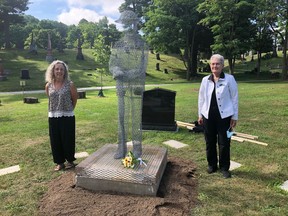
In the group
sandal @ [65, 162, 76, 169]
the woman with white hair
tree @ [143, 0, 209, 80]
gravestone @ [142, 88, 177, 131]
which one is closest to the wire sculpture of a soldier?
the woman with white hair

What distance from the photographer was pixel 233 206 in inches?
147

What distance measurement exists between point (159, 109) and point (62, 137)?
4309 mm

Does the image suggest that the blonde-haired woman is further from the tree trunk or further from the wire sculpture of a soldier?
the tree trunk

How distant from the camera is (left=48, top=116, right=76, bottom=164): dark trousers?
4879 millimetres

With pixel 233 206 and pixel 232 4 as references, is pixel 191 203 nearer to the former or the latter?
pixel 233 206

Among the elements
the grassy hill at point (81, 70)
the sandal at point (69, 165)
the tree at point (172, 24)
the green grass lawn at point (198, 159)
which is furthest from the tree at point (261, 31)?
the sandal at point (69, 165)

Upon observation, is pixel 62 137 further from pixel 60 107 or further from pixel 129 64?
pixel 129 64

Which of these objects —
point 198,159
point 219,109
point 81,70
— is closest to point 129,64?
point 219,109

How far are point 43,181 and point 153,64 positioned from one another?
38502 millimetres

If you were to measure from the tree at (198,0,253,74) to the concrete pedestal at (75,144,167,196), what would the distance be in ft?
87.8

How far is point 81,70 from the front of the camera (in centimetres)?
3453

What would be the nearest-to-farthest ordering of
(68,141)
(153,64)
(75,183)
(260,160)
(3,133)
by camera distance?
(75,183) → (68,141) → (260,160) → (3,133) → (153,64)

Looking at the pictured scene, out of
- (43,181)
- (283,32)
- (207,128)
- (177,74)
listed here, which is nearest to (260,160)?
(207,128)

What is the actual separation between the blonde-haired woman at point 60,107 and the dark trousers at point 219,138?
94.6 inches
